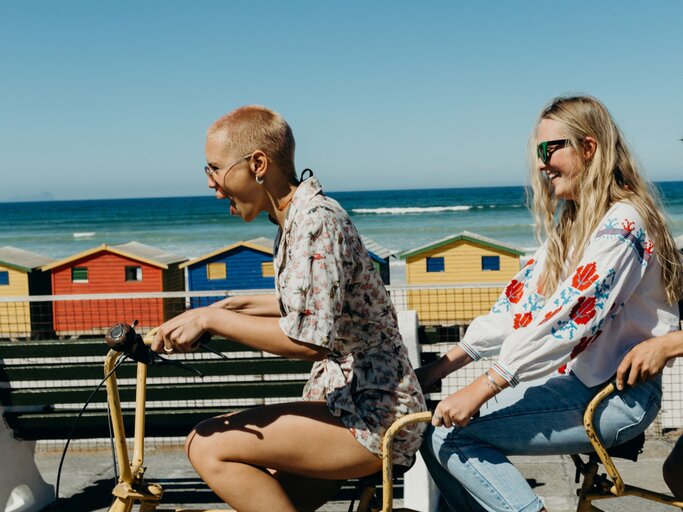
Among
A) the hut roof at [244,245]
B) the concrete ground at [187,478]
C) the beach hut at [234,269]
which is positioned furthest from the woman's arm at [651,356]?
the beach hut at [234,269]

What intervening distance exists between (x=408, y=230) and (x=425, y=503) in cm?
6023

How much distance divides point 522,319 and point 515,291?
15cm

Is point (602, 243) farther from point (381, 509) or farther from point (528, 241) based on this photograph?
point (528, 241)

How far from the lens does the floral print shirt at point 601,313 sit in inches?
85.6

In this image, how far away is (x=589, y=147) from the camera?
2.39 meters

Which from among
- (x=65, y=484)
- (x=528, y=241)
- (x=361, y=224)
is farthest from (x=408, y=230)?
(x=65, y=484)

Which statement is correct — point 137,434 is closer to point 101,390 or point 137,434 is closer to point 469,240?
point 101,390

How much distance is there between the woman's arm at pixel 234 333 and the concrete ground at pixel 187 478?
2.69m

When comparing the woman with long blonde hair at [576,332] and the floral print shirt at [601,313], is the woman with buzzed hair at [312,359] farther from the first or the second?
the floral print shirt at [601,313]

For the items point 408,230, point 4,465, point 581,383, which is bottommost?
point 408,230

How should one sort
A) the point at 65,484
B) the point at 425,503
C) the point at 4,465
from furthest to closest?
the point at 65,484, the point at 4,465, the point at 425,503

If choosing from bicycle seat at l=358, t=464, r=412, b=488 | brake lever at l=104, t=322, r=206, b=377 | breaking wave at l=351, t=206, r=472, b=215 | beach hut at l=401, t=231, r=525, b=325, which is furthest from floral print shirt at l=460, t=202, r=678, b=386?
breaking wave at l=351, t=206, r=472, b=215

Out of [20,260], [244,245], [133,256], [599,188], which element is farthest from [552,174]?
[20,260]

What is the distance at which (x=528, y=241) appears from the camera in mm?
51688
